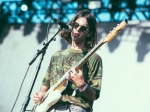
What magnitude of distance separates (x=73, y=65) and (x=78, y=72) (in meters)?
0.23

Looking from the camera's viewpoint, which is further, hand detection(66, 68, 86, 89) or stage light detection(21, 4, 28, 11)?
stage light detection(21, 4, 28, 11)

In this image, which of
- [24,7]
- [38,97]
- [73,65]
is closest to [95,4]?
[24,7]

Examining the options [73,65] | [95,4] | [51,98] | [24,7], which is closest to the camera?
[51,98]

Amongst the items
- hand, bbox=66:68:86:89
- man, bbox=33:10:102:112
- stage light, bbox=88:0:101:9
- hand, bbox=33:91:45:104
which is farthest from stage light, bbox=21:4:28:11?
hand, bbox=66:68:86:89

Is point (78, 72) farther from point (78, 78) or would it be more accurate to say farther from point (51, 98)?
point (51, 98)

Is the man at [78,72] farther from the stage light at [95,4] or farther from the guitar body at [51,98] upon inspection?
the stage light at [95,4]

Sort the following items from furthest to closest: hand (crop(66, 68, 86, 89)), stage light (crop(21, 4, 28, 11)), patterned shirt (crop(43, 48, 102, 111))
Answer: stage light (crop(21, 4, 28, 11))
patterned shirt (crop(43, 48, 102, 111))
hand (crop(66, 68, 86, 89))

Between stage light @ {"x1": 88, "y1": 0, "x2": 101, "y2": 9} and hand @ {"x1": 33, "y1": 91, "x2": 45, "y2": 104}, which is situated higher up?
stage light @ {"x1": 88, "y1": 0, "x2": 101, "y2": 9}

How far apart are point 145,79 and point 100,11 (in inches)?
88.4

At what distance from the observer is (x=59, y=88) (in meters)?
1.96

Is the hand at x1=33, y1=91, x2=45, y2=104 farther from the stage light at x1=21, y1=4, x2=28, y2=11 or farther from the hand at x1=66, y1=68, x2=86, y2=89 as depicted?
the stage light at x1=21, y1=4, x2=28, y2=11

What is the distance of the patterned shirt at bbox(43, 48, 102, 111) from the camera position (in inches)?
73.1

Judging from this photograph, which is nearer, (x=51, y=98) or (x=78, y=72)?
(x=78, y=72)

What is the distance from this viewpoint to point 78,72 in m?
1.79
